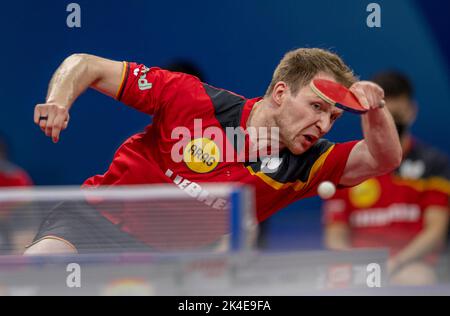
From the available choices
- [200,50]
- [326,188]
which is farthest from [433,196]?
[326,188]

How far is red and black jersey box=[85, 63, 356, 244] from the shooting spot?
137 inches

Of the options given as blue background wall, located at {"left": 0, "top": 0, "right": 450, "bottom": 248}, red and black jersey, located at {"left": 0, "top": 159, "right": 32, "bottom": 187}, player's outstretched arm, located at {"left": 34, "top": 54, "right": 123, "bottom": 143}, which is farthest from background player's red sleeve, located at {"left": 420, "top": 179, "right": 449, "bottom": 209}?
red and black jersey, located at {"left": 0, "top": 159, "right": 32, "bottom": 187}

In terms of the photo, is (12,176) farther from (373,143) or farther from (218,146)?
(373,143)

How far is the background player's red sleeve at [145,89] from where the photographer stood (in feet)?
11.3

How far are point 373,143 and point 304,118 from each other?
29 centimetres

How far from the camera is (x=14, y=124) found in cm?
650

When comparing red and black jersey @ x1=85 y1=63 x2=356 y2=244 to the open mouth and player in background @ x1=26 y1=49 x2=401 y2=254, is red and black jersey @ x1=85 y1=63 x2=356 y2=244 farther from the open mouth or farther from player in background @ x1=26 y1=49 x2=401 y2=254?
the open mouth

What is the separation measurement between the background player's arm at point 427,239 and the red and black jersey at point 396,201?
0.03 metres

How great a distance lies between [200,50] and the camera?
613 cm

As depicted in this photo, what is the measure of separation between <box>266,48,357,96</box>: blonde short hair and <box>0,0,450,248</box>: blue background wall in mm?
1841

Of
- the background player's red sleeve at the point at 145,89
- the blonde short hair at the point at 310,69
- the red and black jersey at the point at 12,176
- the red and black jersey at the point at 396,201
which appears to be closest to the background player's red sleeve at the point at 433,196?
the red and black jersey at the point at 396,201

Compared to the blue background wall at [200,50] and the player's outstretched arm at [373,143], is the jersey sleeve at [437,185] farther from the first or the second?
the player's outstretched arm at [373,143]
